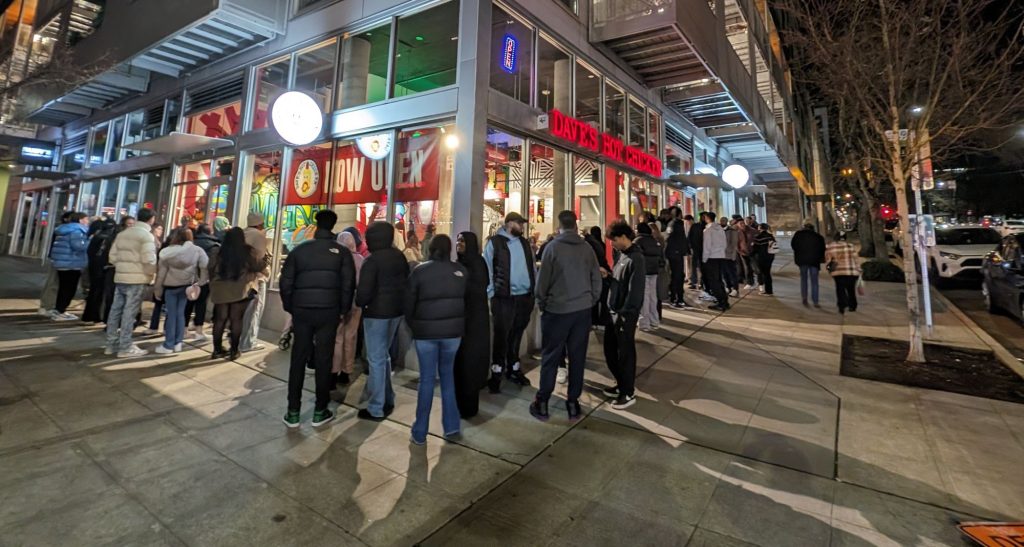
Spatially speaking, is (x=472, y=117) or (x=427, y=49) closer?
(x=472, y=117)

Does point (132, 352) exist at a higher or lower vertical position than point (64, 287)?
lower

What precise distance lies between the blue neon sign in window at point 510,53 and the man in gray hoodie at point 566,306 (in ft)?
14.9

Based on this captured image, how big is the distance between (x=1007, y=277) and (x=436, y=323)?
11.8 meters

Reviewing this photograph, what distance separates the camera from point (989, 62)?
7109mm

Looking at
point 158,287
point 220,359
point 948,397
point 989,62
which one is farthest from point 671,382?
point 989,62

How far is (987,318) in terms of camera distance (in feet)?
30.1

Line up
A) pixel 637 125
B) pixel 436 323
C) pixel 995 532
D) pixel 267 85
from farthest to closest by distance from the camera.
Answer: pixel 637 125
pixel 267 85
pixel 436 323
pixel 995 532

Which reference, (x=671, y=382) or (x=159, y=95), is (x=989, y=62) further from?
(x=159, y=95)

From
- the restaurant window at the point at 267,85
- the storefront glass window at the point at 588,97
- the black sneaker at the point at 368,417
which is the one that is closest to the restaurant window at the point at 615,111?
the storefront glass window at the point at 588,97

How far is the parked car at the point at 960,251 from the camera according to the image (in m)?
12.4

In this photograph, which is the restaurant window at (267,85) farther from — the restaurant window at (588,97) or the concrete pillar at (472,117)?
the restaurant window at (588,97)

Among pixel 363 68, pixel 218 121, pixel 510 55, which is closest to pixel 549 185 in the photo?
pixel 510 55

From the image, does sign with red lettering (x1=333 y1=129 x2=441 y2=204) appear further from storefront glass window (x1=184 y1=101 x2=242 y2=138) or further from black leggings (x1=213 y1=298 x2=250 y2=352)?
storefront glass window (x1=184 y1=101 x2=242 y2=138)

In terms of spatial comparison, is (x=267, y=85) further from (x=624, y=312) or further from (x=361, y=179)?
(x=624, y=312)
